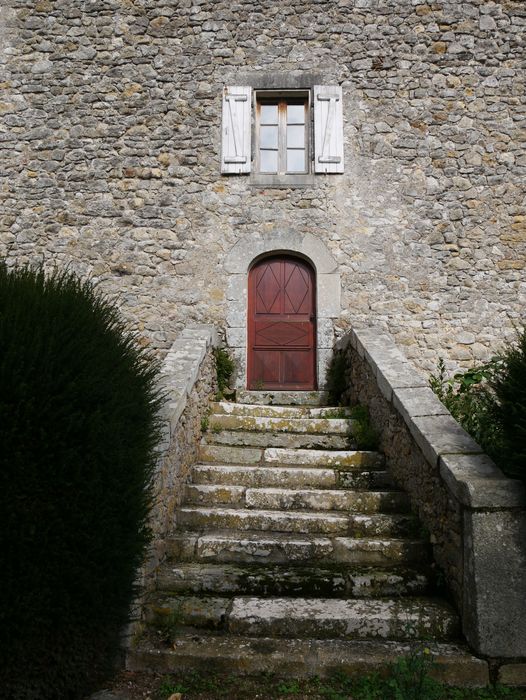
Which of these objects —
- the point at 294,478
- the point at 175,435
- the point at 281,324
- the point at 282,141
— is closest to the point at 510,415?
the point at 294,478

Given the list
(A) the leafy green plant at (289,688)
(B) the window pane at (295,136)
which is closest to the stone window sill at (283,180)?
(B) the window pane at (295,136)

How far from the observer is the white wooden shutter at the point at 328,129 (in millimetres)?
6297

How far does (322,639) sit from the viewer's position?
8.92 ft

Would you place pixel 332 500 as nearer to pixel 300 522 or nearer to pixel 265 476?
pixel 300 522

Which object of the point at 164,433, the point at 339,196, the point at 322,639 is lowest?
the point at 322,639

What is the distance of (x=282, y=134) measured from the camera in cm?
657

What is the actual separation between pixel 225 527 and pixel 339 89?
208 inches

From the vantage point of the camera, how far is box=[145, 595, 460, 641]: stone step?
2736 millimetres

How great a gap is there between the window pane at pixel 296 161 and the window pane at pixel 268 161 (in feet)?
0.52

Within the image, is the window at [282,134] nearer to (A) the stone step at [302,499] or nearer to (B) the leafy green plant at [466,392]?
(B) the leafy green plant at [466,392]

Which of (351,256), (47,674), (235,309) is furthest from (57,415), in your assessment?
(351,256)

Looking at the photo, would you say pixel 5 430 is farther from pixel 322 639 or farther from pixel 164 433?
pixel 322 639

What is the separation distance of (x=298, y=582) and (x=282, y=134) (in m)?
5.33

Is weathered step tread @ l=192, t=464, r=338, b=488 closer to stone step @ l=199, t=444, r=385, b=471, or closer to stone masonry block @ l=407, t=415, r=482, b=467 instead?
stone step @ l=199, t=444, r=385, b=471
